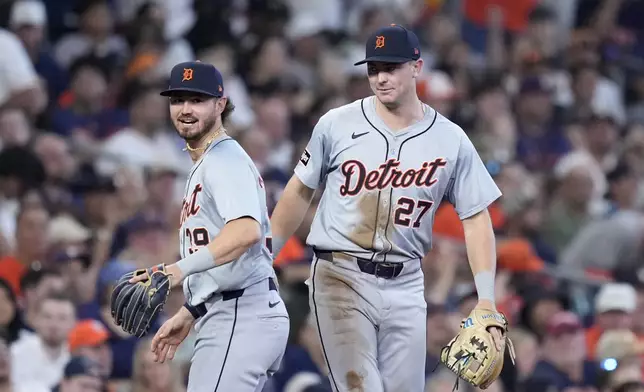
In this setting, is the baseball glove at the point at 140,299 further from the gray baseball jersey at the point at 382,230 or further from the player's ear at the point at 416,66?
the player's ear at the point at 416,66

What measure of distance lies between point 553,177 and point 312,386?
16.8 ft

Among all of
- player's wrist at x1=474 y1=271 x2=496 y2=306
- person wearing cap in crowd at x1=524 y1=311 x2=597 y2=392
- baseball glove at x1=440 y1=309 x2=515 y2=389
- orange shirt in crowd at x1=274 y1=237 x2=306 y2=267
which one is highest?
player's wrist at x1=474 y1=271 x2=496 y2=306

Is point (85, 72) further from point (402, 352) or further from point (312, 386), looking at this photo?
point (402, 352)

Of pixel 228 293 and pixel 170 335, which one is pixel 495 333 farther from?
pixel 170 335

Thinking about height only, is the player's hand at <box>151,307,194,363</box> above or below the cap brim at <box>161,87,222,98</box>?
below

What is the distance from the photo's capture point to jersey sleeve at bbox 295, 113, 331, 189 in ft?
21.4

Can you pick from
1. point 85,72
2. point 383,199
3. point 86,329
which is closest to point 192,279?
point 383,199

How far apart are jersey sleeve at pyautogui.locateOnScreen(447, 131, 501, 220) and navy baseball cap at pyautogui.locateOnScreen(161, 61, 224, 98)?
118 centimetres

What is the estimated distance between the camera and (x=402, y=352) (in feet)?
21.0

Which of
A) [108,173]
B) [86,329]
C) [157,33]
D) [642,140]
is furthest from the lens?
[642,140]

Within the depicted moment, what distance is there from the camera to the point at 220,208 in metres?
5.74

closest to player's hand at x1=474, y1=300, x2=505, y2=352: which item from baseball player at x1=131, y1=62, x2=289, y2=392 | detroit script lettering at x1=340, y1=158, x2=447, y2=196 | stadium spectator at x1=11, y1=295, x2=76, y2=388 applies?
detroit script lettering at x1=340, y1=158, x2=447, y2=196

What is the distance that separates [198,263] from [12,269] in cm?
422

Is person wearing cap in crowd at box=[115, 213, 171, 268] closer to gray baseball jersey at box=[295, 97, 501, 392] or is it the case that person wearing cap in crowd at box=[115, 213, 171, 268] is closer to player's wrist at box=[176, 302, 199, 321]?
gray baseball jersey at box=[295, 97, 501, 392]
